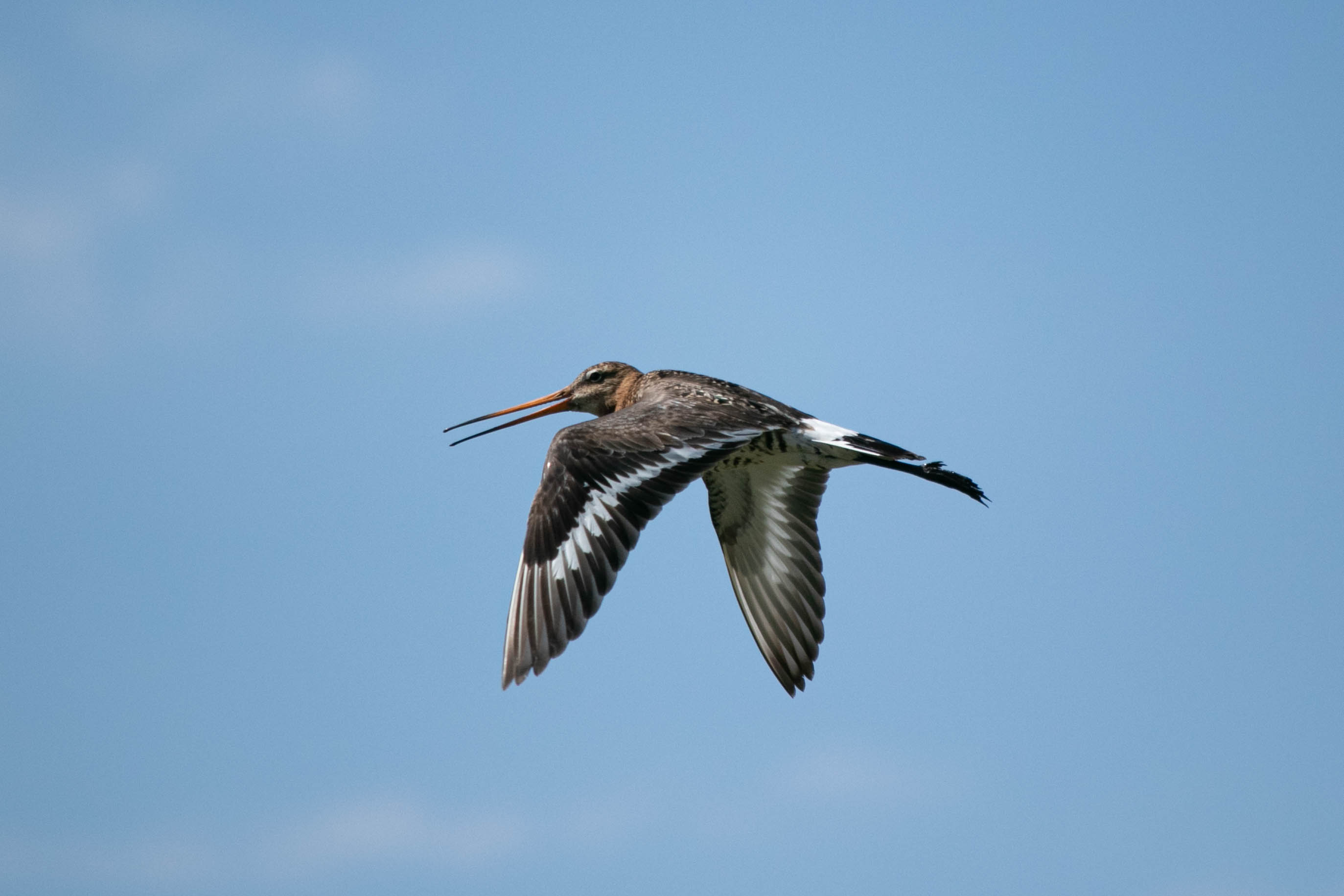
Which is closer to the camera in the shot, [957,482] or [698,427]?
[698,427]

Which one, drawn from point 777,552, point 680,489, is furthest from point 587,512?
point 777,552

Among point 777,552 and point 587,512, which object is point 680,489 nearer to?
point 587,512

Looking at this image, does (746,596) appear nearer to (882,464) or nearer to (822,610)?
(822,610)

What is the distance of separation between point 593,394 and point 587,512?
11.4ft

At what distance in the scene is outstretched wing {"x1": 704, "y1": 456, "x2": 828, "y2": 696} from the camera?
1005 cm

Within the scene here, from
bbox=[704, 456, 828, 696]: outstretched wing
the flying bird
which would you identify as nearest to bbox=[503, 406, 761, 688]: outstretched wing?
the flying bird

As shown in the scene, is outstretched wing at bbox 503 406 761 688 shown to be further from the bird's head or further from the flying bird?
the bird's head

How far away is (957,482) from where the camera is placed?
360 inches

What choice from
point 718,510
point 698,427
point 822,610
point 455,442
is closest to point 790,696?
point 822,610

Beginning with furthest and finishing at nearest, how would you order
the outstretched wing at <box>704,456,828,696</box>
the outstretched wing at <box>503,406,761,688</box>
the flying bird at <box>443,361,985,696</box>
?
1. the outstretched wing at <box>704,456,828,696</box>
2. the flying bird at <box>443,361,985,696</box>
3. the outstretched wing at <box>503,406,761,688</box>

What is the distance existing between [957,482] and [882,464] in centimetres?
55

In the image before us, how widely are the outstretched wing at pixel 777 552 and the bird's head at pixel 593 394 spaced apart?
1.07 meters

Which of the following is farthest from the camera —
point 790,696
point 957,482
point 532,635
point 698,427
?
point 790,696

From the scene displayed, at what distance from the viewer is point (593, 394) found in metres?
10.9
